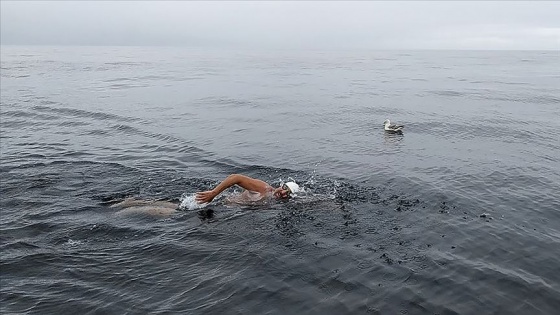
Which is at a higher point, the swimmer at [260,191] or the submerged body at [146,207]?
the swimmer at [260,191]

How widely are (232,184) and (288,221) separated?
1.82m

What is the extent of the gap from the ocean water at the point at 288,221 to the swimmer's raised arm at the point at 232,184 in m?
0.49

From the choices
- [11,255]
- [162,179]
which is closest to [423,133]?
[162,179]

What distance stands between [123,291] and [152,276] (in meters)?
0.69

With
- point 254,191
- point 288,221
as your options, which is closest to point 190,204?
point 254,191

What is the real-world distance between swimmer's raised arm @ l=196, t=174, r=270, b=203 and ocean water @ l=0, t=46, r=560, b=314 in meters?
0.49

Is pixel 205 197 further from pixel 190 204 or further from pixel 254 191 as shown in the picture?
pixel 254 191

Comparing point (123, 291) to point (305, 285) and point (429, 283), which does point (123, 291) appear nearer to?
point (305, 285)

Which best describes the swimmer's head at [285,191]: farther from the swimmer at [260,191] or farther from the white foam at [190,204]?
the white foam at [190,204]


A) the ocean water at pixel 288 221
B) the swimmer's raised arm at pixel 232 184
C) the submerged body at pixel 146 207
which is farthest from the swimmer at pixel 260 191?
the submerged body at pixel 146 207

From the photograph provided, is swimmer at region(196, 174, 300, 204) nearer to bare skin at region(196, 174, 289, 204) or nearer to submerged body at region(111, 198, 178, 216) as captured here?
bare skin at region(196, 174, 289, 204)

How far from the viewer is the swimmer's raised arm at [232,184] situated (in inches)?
461

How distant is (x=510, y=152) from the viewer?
18969 millimetres

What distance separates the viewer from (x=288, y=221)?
11.6 metres
